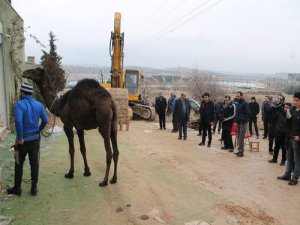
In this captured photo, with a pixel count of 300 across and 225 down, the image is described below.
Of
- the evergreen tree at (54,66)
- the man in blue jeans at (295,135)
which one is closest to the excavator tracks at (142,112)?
the evergreen tree at (54,66)

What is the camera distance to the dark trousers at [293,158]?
703cm

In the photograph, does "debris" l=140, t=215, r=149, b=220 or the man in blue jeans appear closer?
"debris" l=140, t=215, r=149, b=220

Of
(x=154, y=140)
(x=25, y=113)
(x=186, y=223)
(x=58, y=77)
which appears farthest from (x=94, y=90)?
(x=58, y=77)

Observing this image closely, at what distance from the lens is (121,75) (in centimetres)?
1869

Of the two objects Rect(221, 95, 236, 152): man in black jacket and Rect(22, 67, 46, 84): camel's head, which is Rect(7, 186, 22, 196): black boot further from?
Rect(221, 95, 236, 152): man in black jacket

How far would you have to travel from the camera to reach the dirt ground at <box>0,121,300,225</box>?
4.99 metres

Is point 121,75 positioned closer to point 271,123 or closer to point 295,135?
point 271,123

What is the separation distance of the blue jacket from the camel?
0.92 m

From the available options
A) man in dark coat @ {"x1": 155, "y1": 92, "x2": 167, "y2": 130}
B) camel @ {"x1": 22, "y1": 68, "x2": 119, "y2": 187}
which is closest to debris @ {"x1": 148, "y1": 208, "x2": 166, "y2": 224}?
camel @ {"x1": 22, "y1": 68, "x2": 119, "y2": 187}

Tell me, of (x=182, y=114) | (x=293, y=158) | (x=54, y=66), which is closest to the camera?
(x=293, y=158)

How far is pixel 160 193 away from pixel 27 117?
9.14 feet

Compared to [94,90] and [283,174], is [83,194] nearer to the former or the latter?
[94,90]

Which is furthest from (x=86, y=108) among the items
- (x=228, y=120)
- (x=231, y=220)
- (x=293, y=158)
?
(x=228, y=120)

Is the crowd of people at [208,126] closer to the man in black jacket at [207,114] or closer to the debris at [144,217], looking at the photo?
the man in black jacket at [207,114]
